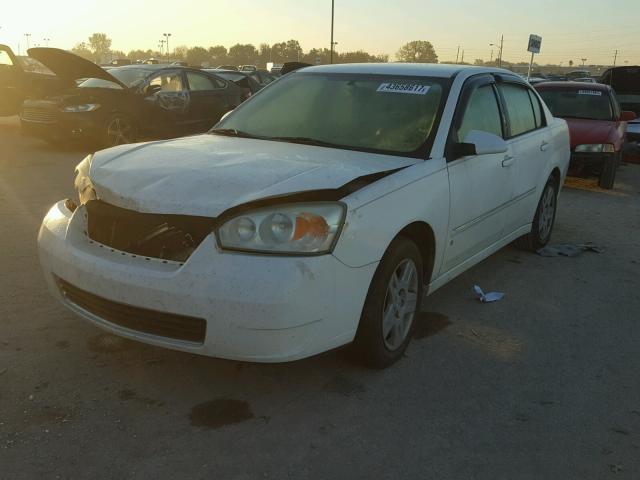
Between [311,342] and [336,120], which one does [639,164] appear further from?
[311,342]

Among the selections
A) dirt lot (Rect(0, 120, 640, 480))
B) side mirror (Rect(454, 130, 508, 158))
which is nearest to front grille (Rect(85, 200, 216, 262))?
dirt lot (Rect(0, 120, 640, 480))

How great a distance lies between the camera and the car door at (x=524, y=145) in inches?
187

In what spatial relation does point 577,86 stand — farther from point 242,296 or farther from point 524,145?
point 242,296

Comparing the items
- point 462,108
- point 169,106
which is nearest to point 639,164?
point 169,106

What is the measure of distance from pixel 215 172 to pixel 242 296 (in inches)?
30.7

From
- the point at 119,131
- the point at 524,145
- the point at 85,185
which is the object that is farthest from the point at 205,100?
the point at 85,185

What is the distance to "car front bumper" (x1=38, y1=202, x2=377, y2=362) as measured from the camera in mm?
2594

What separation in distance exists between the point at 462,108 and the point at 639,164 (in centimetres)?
1059

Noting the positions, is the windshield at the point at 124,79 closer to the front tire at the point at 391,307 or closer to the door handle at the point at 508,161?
the door handle at the point at 508,161

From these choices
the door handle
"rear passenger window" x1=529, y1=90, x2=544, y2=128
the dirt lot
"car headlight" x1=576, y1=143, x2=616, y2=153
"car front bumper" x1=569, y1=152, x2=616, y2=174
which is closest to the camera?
the dirt lot

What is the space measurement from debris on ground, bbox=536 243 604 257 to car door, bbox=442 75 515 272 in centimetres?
129

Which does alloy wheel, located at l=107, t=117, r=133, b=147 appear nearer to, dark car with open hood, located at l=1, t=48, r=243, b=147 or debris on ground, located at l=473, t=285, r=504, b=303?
dark car with open hood, located at l=1, t=48, r=243, b=147

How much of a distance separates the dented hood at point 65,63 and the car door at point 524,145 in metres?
4.68

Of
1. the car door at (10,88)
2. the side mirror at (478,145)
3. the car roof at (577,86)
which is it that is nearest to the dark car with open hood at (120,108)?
the car door at (10,88)
